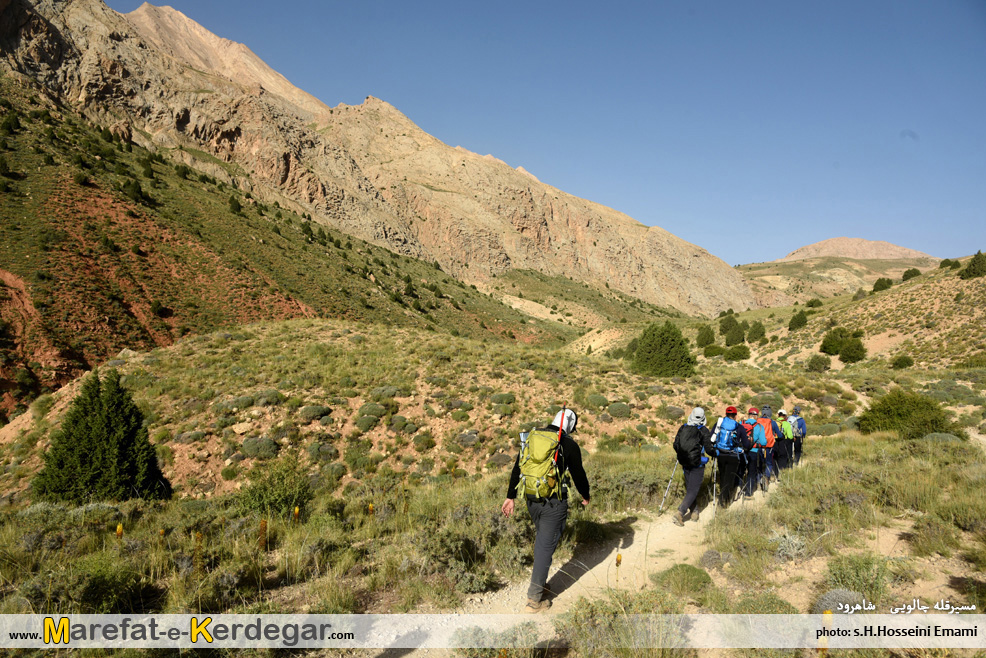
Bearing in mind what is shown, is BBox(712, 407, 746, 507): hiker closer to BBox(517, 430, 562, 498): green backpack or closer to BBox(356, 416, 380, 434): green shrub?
BBox(517, 430, 562, 498): green backpack

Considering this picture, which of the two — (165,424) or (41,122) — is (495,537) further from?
(41,122)

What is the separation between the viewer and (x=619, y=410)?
15539 mm

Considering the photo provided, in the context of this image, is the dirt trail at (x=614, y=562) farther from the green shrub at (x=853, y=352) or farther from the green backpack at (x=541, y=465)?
the green shrub at (x=853, y=352)

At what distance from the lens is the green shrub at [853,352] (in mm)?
28266

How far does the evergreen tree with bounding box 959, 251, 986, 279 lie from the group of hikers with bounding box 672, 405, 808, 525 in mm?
35462

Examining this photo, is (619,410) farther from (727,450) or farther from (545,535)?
(545,535)

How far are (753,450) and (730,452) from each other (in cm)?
101

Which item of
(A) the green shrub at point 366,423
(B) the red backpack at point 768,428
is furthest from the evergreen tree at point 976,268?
(A) the green shrub at point 366,423

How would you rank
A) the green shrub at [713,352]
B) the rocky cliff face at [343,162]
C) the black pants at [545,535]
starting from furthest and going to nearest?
the rocky cliff face at [343,162], the green shrub at [713,352], the black pants at [545,535]

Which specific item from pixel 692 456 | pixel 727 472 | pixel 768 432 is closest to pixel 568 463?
pixel 692 456

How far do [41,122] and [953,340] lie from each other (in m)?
72.1

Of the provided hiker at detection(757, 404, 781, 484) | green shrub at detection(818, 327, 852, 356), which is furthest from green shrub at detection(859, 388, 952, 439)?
green shrub at detection(818, 327, 852, 356)

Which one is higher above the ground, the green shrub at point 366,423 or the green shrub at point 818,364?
the green shrub at point 818,364

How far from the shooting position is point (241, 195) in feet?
177
